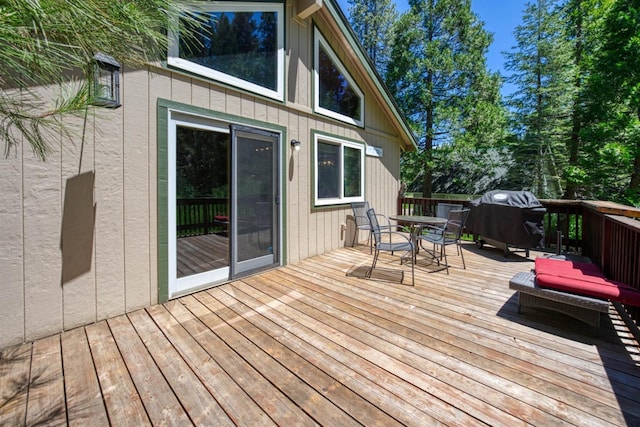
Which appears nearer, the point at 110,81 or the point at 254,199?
the point at 110,81

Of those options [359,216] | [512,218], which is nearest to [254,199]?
[359,216]

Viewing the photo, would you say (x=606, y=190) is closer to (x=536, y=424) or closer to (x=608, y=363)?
(x=608, y=363)

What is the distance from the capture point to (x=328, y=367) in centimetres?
187

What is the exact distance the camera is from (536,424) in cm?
141

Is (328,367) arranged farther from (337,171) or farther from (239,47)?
(337,171)

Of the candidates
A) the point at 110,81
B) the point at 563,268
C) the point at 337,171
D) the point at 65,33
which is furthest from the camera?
the point at 337,171

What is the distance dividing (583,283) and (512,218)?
2.52 metres

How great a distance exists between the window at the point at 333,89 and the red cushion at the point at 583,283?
13.3 ft

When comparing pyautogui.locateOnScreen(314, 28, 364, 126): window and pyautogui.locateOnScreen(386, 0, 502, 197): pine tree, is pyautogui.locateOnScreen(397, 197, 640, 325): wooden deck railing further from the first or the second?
pyautogui.locateOnScreen(386, 0, 502, 197): pine tree

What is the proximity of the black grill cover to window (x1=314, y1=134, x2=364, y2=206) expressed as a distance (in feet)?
8.02

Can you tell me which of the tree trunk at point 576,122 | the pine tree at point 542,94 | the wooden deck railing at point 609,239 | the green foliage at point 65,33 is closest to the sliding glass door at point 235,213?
the green foliage at point 65,33

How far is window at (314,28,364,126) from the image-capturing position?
4.93 metres

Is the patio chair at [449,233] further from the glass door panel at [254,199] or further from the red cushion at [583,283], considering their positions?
the glass door panel at [254,199]

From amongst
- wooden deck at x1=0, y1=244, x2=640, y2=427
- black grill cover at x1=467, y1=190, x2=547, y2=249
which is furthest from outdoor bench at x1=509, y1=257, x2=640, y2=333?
black grill cover at x1=467, y1=190, x2=547, y2=249
